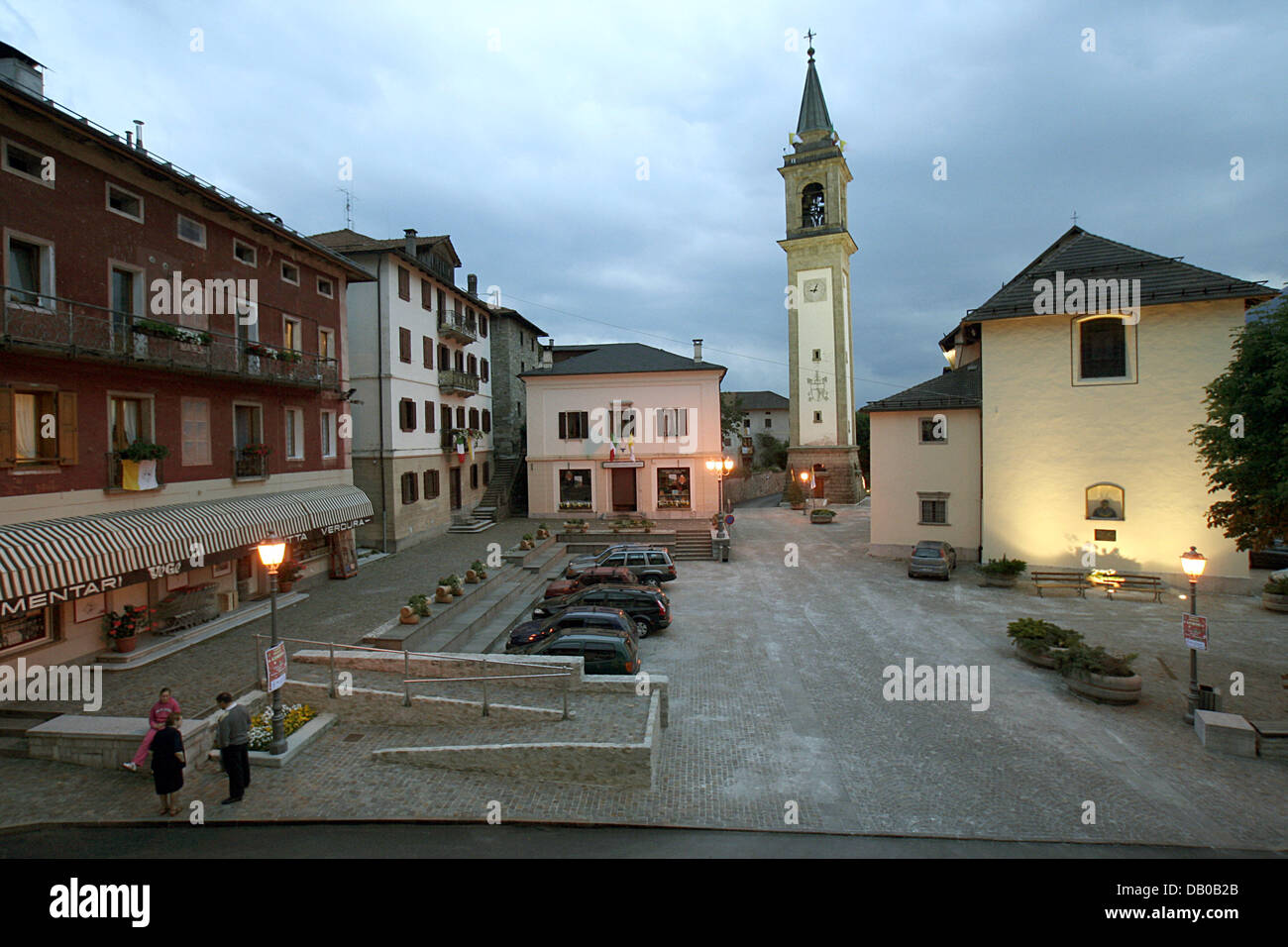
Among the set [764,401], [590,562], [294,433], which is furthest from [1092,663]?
[764,401]

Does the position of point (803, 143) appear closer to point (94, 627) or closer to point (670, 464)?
point (670, 464)

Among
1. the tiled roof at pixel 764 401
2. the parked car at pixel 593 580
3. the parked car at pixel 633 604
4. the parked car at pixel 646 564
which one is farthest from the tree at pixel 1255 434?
the tiled roof at pixel 764 401

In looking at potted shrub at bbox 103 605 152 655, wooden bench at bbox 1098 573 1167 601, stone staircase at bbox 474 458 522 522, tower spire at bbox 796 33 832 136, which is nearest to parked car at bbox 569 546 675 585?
potted shrub at bbox 103 605 152 655

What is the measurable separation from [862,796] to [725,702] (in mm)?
4250

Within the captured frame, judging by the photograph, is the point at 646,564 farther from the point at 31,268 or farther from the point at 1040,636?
the point at 31,268

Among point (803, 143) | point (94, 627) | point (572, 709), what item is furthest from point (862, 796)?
point (803, 143)

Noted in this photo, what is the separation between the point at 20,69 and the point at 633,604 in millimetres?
19451

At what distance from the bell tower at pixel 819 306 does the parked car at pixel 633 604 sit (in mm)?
33731

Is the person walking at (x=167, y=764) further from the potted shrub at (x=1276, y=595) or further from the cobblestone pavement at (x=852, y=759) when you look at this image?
the potted shrub at (x=1276, y=595)

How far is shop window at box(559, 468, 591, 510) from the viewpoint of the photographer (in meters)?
39.5

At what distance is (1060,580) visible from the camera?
25172mm

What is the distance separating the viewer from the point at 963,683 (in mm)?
15070

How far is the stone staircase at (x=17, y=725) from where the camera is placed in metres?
11.1

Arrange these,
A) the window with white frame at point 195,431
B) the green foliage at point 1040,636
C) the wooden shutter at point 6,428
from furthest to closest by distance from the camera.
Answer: the window with white frame at point 195,431, the green foliage at point 1040,636, the wooden shutter at point 6,428
